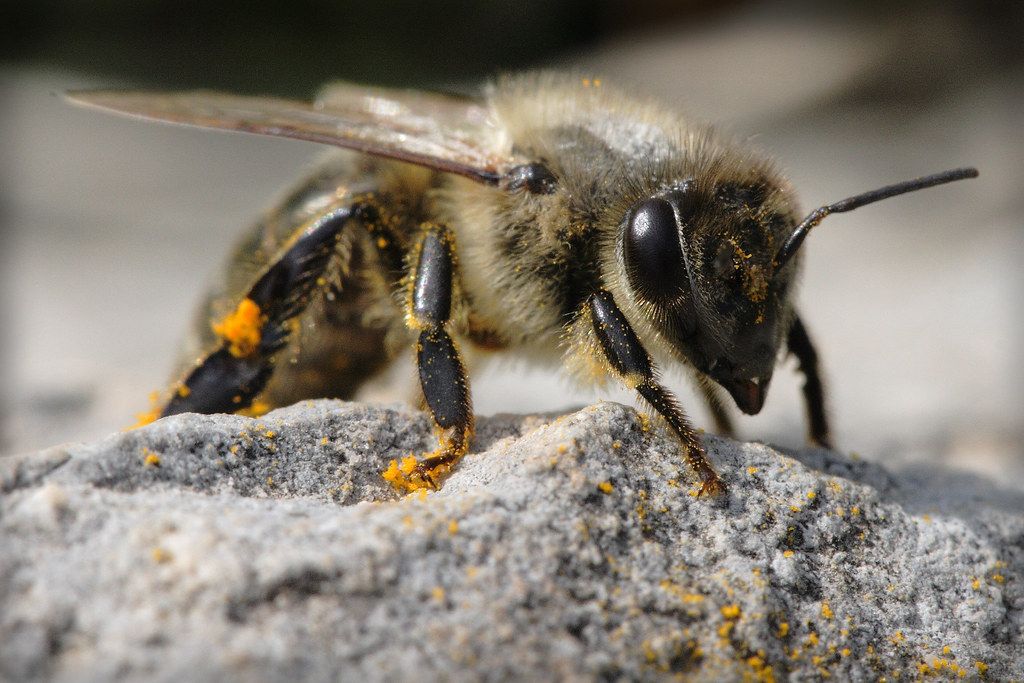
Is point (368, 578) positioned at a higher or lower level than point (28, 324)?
lower

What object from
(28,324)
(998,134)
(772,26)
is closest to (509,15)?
(772,26)

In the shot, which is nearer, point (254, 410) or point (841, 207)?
point (841, 207)

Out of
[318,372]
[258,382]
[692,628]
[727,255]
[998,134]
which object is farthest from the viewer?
[998,134]

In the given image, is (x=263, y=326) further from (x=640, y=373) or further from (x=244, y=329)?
(x=640, y=373)

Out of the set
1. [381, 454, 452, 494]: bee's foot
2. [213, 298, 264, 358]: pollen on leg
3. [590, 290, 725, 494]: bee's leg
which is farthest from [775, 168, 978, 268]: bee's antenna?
[213, 298, 264, 358]: pollen on leg

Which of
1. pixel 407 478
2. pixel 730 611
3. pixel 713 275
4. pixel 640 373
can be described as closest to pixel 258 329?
pixel 407 478

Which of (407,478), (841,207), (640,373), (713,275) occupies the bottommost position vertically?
(407,478)

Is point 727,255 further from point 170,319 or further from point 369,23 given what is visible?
point 369,23
